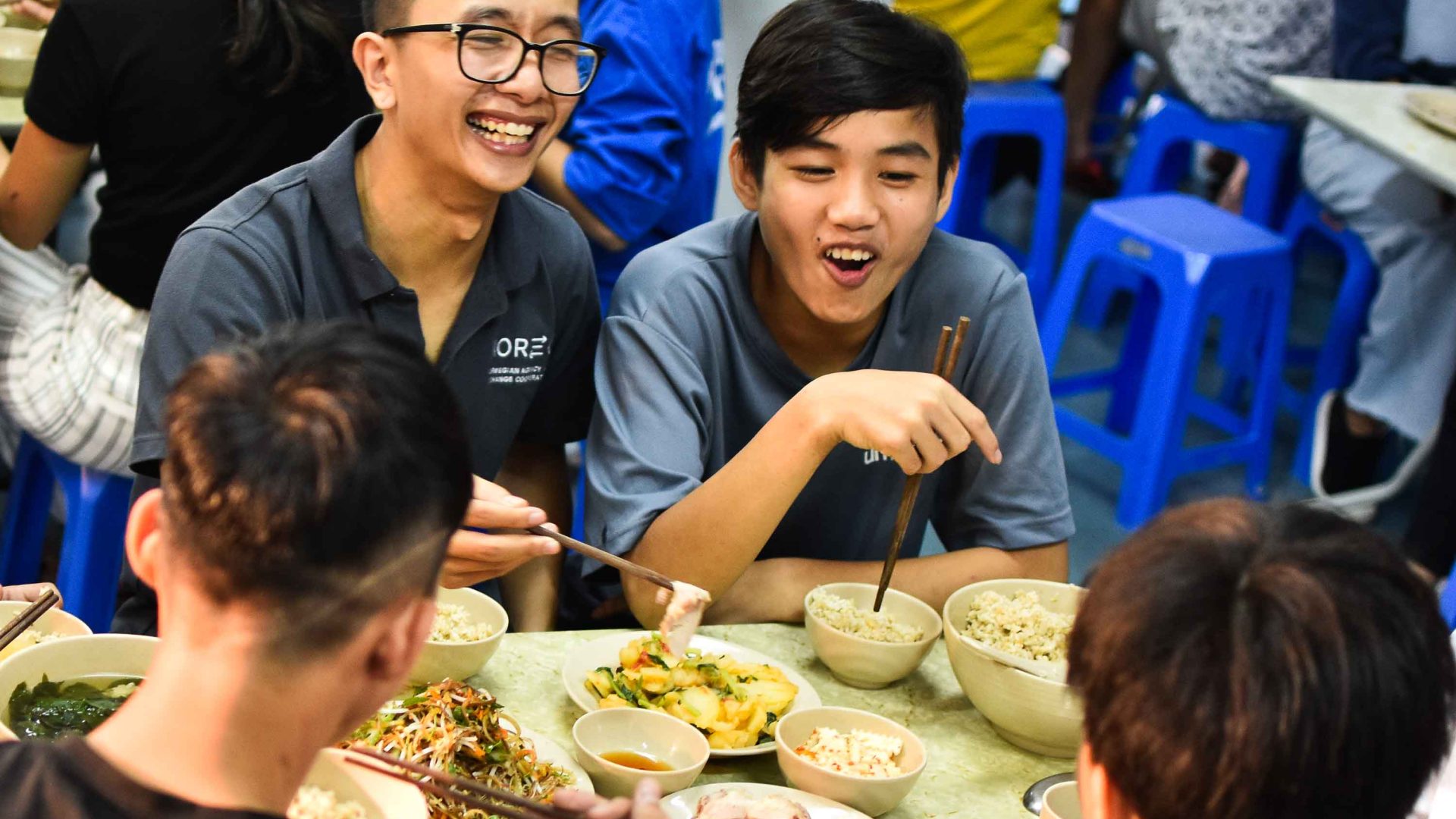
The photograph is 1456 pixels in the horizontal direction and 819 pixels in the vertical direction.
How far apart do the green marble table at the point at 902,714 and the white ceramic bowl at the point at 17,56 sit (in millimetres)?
2118

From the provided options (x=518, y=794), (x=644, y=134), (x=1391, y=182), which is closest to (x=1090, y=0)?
(x=1391, y=182)

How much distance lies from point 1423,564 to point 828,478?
237 cm

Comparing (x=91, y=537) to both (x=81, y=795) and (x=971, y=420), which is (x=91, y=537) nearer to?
(x=971, y=420)

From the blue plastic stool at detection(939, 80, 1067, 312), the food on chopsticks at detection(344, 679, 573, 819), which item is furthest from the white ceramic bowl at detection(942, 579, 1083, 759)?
the blue plastic stool at detection(939, 80, 1067, 312)

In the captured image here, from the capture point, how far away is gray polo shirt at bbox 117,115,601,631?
1867 millimetres

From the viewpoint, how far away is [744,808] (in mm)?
1452

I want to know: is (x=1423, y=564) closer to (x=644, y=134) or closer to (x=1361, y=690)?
(x=644, y=134)

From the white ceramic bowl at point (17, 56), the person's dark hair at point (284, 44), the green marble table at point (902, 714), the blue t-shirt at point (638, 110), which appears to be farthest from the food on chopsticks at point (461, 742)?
the white ceramic bowl at point (17, 56)

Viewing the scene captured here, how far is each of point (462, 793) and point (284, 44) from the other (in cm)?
170

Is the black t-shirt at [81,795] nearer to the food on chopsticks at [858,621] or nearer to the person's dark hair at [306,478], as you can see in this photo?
the person's dark hair at [306,478]

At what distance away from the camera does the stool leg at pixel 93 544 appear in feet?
8.91

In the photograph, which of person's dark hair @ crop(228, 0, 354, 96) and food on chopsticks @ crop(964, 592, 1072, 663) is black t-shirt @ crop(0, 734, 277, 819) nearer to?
food on chopsticks @ crop(964, 592, 1072, 663)

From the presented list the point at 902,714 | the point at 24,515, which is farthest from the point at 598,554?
the point at 24,515

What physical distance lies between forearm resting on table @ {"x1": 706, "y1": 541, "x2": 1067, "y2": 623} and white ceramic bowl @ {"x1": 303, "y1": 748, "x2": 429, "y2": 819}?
792 mm
